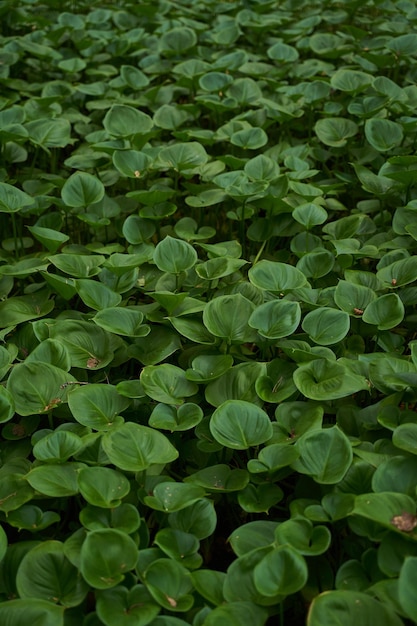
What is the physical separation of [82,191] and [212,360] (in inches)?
31.7

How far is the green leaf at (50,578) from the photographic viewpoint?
1.17 meters

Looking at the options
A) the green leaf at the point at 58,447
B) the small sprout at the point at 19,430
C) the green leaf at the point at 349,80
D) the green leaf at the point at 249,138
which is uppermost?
the green leaf at the point at 349,80

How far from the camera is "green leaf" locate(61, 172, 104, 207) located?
2.11 meters

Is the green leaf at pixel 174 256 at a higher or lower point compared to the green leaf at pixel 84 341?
higher

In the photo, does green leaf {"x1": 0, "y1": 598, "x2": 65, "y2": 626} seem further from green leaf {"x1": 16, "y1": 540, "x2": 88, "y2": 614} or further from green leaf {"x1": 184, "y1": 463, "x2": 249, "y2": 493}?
green leaf {"x1": 184, "y1": 463, "x2": 249, "y2": 493}

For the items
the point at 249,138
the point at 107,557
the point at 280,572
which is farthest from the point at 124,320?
the point at 249,138

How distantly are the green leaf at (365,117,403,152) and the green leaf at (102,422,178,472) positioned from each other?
1390 millimetres

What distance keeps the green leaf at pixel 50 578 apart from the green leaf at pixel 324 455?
44 cm

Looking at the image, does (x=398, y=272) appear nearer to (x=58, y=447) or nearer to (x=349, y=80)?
(x=58, y=447)

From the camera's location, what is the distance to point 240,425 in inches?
54.4

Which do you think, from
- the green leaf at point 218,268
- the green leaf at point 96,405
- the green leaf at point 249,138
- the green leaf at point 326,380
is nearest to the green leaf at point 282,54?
the green leaf at point 249,138

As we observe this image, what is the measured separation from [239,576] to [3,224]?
1.58 m

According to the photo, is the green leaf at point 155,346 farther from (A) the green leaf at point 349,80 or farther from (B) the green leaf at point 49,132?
(A) the green leaf at point 349,80

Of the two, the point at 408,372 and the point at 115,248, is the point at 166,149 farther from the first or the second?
the point at 408,372
